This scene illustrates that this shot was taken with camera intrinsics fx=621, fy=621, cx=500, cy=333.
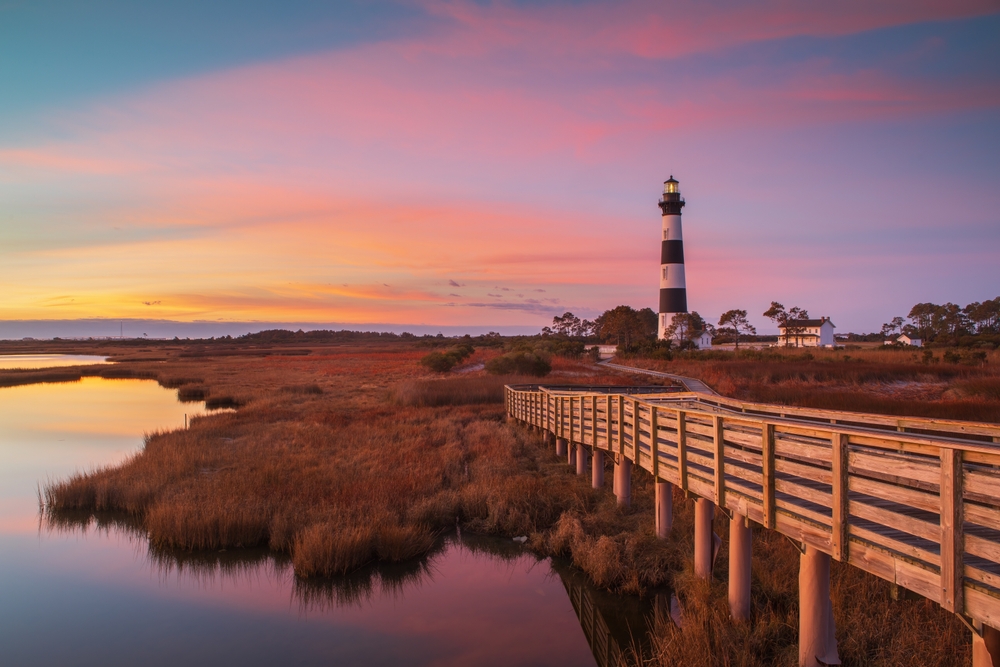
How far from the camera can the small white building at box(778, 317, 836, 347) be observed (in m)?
87.4

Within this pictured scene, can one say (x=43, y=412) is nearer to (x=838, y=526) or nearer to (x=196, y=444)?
(x=196, y=444)

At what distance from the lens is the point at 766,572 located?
9.54m

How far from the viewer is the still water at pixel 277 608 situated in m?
9.21

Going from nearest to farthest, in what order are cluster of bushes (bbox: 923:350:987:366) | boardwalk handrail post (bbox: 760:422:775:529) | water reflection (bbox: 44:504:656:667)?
boardwalk handrail post (bbox: 760:422:775:529) < water reflection (bbox: 44:504:656:667) < cluster of bushes (bbox: 923:350:987:366)

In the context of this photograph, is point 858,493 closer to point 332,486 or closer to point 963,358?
point 332,486

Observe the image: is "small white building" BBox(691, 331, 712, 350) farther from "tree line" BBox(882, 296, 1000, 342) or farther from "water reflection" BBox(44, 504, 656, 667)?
Result: "water reflection" BBox(44, 504, 656, 667)

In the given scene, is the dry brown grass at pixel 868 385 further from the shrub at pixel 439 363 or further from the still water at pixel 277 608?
the shrub at pixel 439 363

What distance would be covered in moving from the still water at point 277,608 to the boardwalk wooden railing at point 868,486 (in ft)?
10.0

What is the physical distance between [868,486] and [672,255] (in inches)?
2171

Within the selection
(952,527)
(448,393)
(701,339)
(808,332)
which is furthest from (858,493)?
(808,332)

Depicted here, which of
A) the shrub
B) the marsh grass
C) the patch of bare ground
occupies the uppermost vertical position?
the shrub

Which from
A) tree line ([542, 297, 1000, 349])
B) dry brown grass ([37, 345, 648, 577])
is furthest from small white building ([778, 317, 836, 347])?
dry brown grass ([37, 345, 648, 577])

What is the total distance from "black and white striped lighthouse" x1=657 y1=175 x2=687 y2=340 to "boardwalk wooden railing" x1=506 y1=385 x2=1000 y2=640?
4947 cm

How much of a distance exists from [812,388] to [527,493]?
21785mm
